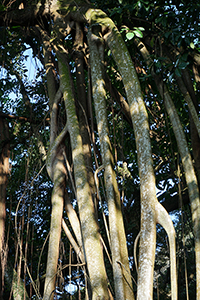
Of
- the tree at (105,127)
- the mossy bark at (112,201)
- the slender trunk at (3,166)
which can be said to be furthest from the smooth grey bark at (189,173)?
the slender trunk at (3,166)

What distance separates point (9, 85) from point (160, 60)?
10.1 ft

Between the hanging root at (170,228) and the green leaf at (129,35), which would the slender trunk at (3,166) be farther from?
the hanging root at (170,228)

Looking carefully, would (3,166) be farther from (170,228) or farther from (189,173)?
(170,228)

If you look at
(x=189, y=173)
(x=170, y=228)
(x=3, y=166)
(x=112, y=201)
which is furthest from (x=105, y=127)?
(x=3, y=166)

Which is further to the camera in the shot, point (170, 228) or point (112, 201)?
point (112, 201)

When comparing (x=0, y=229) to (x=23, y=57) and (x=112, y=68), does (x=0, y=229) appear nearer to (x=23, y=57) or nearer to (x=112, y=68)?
(x=112, y=68)

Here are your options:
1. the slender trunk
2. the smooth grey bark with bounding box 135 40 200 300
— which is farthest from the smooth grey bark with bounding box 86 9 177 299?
the slender trunk

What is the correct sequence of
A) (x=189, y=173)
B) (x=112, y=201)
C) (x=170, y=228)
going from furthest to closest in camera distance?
(x=189, y=173) < (x=112, y=201) < (x=170, y=228)

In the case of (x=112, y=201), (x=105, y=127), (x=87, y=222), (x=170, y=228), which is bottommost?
(x=170, y=228)

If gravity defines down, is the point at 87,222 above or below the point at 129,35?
below

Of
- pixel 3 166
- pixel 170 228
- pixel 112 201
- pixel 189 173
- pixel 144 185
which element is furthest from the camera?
pixel 3 166

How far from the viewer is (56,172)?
2.57 meters

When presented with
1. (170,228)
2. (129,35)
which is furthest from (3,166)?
(170,228)

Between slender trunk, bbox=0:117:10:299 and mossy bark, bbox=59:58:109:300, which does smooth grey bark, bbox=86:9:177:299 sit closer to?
mossy bark, bbox=59:58:109:300
